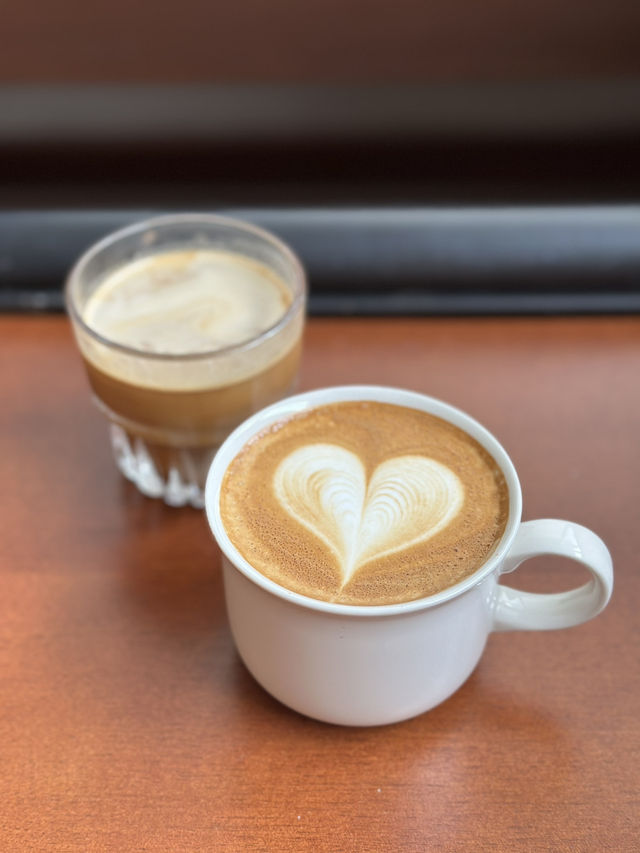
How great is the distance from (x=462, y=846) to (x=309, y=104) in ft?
2.19

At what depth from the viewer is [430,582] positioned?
0.51 meters

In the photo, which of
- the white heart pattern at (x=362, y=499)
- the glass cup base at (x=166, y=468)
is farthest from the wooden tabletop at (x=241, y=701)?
the white heart pattern at (x=362, y=499)

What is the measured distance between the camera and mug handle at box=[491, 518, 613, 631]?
51 centimetres

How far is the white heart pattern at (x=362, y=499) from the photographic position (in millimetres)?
540

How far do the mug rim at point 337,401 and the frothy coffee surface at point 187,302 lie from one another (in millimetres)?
117

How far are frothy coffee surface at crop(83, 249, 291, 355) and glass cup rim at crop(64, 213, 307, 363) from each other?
0.02 m

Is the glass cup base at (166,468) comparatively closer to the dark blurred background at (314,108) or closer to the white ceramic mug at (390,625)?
the white ceramic mug at (390,625)

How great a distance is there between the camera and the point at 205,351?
0.69 m

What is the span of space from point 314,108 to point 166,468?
396 mm

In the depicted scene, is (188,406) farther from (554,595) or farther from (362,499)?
(554,595)

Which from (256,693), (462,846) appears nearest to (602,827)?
(462,846)

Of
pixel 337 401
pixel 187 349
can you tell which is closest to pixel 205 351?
pixel 187 349

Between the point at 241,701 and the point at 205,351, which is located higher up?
the point at 205,351

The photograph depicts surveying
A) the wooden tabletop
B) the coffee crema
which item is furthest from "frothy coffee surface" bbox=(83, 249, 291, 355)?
the wooden tabletop
